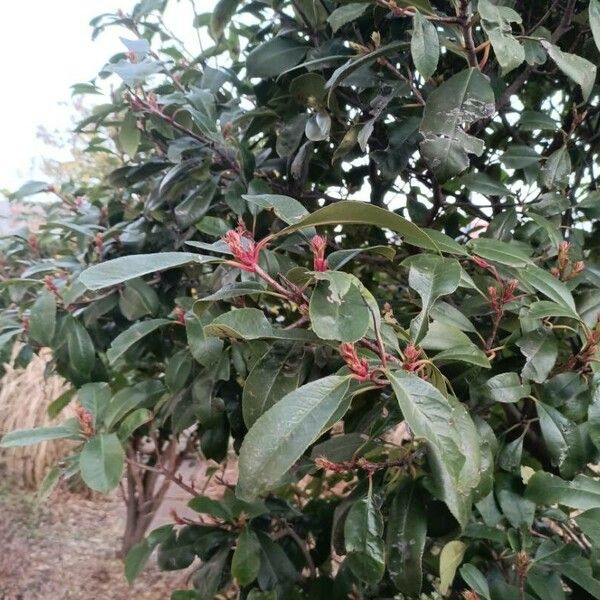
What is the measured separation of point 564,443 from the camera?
70cm

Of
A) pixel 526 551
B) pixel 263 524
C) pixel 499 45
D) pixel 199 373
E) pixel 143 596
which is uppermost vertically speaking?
pixel 499 45

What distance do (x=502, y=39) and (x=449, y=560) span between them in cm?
62

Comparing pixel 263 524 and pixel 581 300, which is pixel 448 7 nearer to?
pixel 581 300

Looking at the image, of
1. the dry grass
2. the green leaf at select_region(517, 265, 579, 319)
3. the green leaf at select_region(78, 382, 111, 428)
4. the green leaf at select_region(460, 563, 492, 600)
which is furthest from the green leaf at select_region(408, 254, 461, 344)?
the dry grass

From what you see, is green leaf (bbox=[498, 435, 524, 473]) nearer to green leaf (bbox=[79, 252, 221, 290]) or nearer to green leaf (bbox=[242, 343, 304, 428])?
green leaf (bbox=[242, 343, 304, 428])

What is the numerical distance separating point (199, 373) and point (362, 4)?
0.59 meters

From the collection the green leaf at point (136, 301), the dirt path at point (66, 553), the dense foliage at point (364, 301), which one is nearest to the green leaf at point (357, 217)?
the dense foliage at point (364, 301)

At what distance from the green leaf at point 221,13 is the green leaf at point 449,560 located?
87 centimetres

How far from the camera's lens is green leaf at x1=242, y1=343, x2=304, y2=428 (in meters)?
0.65

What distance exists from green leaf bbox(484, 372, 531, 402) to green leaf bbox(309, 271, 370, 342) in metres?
0.25

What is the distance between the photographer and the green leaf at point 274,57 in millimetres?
887

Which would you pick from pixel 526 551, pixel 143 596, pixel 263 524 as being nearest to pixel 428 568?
pixel 526 551

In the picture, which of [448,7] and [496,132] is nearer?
[448,7]

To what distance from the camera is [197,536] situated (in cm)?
110
